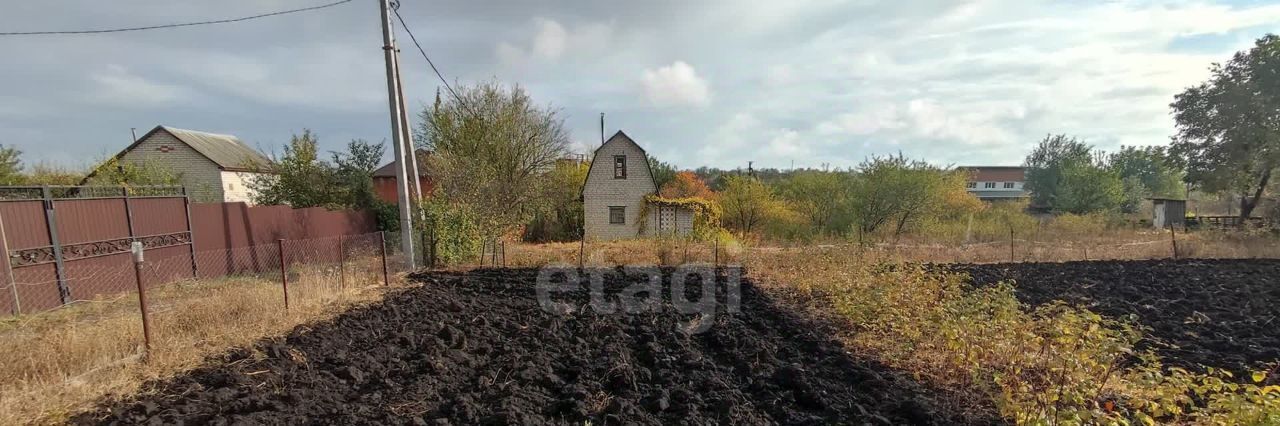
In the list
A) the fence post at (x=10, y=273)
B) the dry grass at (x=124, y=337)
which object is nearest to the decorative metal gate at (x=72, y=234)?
the fence post at (x=10, y=273)

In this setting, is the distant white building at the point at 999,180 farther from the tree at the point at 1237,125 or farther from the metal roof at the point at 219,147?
the metal roof at the point at 219,147

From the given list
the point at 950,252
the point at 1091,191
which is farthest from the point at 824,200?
the point at 1091,191

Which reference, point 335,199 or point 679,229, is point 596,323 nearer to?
point 335,199

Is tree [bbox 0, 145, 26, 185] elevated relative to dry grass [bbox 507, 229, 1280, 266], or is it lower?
elevated

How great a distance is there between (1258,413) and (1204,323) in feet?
18.1

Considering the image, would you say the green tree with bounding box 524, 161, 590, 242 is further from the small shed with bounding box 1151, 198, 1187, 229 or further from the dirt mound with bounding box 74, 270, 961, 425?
the small shed with bounding box 1151, 198, 1187, 229

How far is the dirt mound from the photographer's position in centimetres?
346

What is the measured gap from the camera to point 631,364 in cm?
457

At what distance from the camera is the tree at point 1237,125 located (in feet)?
52.9

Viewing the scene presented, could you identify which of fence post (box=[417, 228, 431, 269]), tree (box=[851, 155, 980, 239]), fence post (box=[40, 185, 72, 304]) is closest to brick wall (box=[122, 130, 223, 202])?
fence post (box=[417, 228, 431, 269])

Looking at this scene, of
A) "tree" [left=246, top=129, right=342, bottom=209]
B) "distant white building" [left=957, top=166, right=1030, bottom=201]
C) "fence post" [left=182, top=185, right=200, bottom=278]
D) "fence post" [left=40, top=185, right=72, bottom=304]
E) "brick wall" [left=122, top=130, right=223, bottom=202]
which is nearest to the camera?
"fence post" [left=40, top=185, right=72, bottom=304]

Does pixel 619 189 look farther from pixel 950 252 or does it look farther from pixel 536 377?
pixel 536 377

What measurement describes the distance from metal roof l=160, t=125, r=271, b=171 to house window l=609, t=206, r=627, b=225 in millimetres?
13903

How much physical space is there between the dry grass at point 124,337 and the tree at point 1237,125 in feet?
90.3
